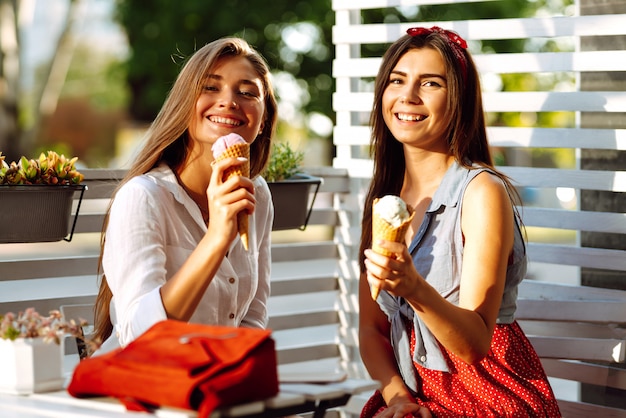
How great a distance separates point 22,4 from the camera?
617 inches

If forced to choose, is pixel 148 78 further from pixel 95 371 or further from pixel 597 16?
Answer: pixel 95 371

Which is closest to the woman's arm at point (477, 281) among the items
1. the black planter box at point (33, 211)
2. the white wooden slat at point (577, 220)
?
the white wooden slat at point (577, 220)

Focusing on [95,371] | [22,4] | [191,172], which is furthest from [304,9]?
[95,371]

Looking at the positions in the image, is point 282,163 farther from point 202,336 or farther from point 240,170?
point 202,336

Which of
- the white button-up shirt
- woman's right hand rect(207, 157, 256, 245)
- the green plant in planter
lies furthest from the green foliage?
woman's right hand rect(207, 157, 256, 245)

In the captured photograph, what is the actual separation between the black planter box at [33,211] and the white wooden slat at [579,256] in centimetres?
187

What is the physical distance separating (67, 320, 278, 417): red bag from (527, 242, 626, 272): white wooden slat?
212cm

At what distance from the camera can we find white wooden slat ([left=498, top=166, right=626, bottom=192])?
392cm

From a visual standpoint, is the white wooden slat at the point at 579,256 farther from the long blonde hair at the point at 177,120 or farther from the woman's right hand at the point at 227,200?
the woman's right hand at the point at 227,200

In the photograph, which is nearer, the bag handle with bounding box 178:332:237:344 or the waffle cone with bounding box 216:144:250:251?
the bag handle with bounding box 178:332:237:344

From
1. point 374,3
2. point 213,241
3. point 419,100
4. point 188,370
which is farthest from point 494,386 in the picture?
point 374,3

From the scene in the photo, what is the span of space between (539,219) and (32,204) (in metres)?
2.03

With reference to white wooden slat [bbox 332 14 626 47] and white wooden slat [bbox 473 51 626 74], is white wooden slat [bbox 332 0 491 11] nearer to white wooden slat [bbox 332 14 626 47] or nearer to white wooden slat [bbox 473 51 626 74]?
white wooden slat [bbox 332 14 626 47]

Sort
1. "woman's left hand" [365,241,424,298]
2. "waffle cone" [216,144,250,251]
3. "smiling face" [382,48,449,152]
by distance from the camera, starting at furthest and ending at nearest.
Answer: "smiling face" [382,48,449,152]
"waffle cone" [216,144,250,251]
"woman's left hand" [365,241,424,298]
